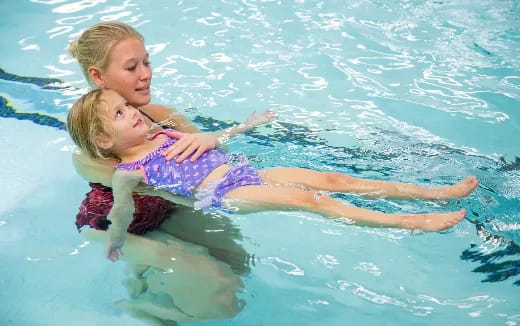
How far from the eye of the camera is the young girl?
3066 mm

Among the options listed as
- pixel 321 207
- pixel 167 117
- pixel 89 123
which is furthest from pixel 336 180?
pixel 89 123

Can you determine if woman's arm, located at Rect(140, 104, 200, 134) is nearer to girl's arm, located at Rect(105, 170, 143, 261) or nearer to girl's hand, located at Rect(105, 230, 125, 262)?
girl's arm, located at Rect(105, 170, 143, 261)

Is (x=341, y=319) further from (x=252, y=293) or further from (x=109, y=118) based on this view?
(x=109, y=118)

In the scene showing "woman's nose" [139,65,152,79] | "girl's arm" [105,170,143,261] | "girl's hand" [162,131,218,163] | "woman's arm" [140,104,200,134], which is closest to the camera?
"girl's arm" [105,170,143,261]

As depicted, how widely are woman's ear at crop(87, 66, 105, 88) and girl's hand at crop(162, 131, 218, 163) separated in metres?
0.46

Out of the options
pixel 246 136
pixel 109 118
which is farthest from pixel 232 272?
pixel 246 136

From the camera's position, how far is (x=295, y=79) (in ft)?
17.8

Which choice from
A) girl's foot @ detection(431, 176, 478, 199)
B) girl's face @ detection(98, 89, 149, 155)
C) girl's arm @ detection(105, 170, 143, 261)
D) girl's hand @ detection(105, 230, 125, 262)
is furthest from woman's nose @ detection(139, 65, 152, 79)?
girl's foot @ detection(431, 176, 478, 199)

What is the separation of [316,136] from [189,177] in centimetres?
159

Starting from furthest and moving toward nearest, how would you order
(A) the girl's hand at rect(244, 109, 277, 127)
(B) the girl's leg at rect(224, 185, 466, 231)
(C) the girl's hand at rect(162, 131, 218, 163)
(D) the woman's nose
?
1. (A) the girl's hand at rect(244, 109, 277, 127)
2. (D) the woman's nose
3. (C) the girl's hand at rect(162, 131, 218, 163)
4. (B) the girl's leg at rect(224, 185, 466, 231)

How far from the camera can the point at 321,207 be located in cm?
309

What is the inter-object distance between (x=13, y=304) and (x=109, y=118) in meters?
1.09

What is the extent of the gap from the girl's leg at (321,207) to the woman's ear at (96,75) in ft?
3.15

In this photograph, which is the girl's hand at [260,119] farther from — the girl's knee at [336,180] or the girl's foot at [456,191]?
the girl's foot at [456,191]
